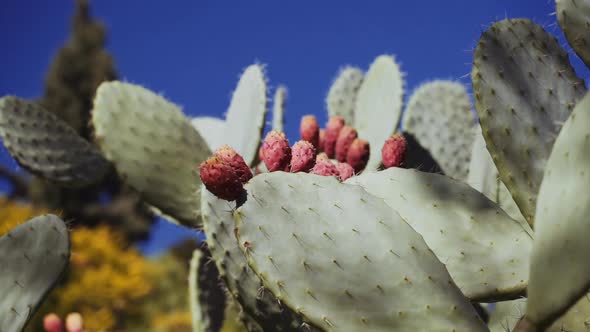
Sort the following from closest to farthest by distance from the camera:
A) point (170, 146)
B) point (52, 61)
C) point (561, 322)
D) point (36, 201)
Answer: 1. point (561, 322)
2. point (170, 146)
3. point (36, 201)
4. point (52, 61)

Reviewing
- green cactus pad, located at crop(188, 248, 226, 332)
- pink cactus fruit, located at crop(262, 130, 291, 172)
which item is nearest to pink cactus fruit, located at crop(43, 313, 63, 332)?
green cactus pad, located at crop(188, 248, 226, 332)

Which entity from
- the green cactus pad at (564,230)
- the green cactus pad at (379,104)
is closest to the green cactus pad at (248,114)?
the green cactus pad at (379,104)

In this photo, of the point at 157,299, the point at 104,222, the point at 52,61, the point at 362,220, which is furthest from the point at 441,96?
the point at 52,61

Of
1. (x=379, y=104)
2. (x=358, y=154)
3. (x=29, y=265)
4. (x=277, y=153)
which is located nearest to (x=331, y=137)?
(x=358, y=154)

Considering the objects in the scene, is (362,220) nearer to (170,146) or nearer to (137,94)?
(170,146)

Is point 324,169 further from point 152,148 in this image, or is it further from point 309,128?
point 152,148

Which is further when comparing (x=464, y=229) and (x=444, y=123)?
(x=444, y=123)

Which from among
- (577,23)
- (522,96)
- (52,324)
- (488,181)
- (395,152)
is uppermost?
(577,23)
